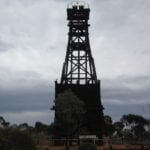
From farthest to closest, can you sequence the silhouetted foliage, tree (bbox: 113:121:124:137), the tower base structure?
tree (bbox: 113:121:124:137), the tower base structure, the silhouetted foliage

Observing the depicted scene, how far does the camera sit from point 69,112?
7400 centimetres

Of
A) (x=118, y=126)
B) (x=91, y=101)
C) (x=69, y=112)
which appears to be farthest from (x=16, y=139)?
(x=118, y=126)

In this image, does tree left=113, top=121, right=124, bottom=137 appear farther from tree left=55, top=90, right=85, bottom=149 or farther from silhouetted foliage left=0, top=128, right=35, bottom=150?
silhouetted foliage left=0, top=128, right=35, bottom=150

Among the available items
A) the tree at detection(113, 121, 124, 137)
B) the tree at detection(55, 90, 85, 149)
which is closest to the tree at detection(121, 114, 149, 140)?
the tree at detection(113, 121, 124, 137)

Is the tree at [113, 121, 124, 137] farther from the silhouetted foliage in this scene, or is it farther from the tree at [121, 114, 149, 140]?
the silhouetted foliage

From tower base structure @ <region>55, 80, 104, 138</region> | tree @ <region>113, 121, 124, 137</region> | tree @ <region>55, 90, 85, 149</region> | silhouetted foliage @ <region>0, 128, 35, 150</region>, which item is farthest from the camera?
tree @ <region>113, 121, 124, 137</region>

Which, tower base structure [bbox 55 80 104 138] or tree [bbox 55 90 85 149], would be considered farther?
tower base structure [bbox 55 80 104 138]

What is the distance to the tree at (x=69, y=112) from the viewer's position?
243 feet

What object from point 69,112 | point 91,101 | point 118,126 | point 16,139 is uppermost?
point 91,101

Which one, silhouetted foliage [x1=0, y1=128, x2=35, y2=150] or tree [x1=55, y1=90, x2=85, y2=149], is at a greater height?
tree [x1=55, y1=90, x2=85, y2=149]

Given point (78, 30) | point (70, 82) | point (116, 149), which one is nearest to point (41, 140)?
point (116, 149)

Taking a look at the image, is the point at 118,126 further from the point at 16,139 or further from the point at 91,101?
the point at 16,139

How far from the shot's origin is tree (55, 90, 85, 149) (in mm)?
74062

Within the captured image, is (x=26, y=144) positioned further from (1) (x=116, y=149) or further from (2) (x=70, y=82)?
(2) (x=70, y=82)
